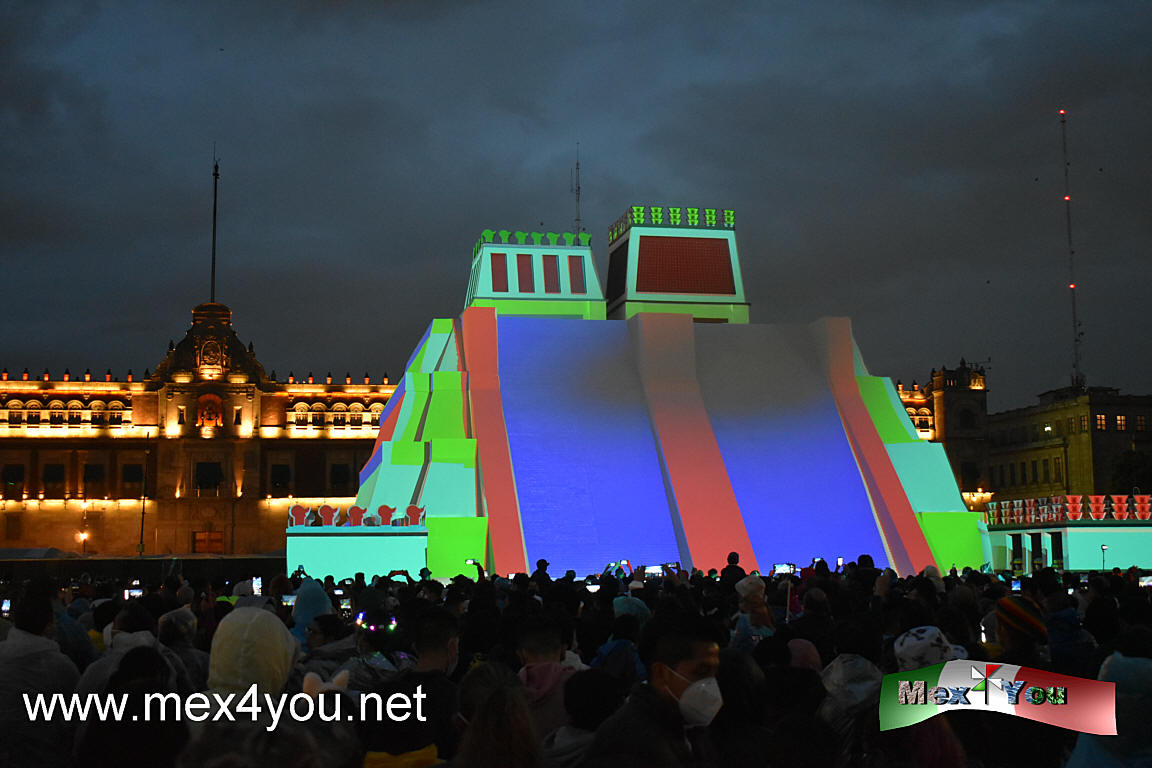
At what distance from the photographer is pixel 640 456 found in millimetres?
30875

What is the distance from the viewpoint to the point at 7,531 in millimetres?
60781

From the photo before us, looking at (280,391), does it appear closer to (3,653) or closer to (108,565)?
(108,565)

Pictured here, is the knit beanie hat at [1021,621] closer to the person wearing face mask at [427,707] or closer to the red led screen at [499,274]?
the person wearing face mask at [427,707]

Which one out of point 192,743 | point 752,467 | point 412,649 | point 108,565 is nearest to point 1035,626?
point 412,649

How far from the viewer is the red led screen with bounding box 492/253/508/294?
122 ft

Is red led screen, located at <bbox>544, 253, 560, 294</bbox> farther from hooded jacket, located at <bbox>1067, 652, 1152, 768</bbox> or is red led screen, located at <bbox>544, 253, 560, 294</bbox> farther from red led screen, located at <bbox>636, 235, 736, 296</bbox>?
hooded jacket, located at <bbox>1067, 652, 1152, 768</bbox>

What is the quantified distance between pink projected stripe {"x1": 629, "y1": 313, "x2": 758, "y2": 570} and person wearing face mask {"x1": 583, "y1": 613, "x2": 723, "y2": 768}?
22373mm

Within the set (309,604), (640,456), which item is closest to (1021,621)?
(309,604)

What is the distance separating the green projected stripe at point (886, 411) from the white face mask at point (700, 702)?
2826 centimetres

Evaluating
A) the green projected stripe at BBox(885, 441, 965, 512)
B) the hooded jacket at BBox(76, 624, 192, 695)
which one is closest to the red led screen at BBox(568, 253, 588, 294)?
the green projected stripe at BBox(885, 441, 965, 512)

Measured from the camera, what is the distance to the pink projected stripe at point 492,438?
2742 cm

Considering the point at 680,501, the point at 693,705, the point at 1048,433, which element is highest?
the point at 1048,433

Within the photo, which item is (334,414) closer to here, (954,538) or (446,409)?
(446,409)

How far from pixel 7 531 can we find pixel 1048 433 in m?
55.9
